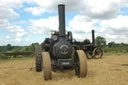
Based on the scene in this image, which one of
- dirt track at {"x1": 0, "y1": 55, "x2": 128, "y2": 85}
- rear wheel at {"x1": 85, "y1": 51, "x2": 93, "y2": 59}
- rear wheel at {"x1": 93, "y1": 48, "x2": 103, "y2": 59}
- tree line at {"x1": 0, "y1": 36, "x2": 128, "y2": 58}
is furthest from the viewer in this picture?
tree line at {"x1": 0, "y1": 36, "x2": 128, "y2": 58}

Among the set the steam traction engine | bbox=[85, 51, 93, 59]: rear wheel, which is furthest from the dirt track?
bbox=[85, 51, 93, 59]: rear wheel

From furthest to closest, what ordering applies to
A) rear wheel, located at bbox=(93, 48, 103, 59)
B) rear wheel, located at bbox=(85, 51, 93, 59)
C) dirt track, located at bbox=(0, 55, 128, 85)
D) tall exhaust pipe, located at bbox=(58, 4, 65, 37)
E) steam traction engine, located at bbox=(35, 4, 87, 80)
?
rear wheel, located at bbox=(93, 48, 103, 59)
rear wheel, located at bbox=(85, 51, 93, 59)
tall exhaust pipe, located at bbox=(58, 4, 65, 37)
steam traction engine, located at bbox=(35, 4, 87, 80)
dirt track, located at bbox=(0, 55, 128, 85)

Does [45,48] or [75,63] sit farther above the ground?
[45,48]

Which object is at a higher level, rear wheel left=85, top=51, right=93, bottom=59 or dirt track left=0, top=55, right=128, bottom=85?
rear wheel left=85, top=51, right=93, bottom=59

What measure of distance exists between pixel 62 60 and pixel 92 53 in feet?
33.8

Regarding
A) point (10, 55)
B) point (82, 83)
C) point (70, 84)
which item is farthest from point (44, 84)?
point (10, 55)

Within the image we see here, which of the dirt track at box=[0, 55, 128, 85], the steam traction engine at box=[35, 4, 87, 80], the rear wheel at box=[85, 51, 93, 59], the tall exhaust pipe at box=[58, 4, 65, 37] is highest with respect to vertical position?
the tall exhaust pipe at box=[58, 4, 65, 37]

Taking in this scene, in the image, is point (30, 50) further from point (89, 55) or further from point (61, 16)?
point (61, 16)

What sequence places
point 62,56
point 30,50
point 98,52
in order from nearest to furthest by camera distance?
point 62,56
point 98,52
point 30,50

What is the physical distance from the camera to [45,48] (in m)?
9.26

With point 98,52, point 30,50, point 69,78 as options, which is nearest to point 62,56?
point 69,78

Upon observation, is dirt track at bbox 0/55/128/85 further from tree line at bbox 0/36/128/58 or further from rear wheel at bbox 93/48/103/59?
tree line at bbox 0/36/128/58

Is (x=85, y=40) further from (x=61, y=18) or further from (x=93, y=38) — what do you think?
(x=61, y=18)

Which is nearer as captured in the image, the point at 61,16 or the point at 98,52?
the point at 61,16
